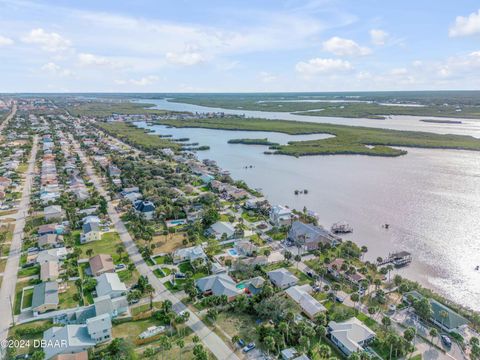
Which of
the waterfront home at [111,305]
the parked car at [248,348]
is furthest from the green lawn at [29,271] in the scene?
the parked car at [248,348]

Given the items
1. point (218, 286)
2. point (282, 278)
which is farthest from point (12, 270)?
point (282, 278)

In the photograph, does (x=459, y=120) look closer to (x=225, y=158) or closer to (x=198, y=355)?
(x=225, y=158)

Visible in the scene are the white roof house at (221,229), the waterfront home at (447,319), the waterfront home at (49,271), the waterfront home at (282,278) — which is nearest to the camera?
the waterfront home at (447,319)

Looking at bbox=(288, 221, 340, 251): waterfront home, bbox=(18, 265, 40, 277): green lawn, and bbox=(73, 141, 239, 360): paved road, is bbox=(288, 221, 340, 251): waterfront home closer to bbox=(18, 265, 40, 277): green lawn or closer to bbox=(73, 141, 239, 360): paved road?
bbox=(73, 141, 239, 360): paved road

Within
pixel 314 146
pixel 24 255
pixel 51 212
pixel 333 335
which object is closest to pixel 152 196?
pixel 51 212

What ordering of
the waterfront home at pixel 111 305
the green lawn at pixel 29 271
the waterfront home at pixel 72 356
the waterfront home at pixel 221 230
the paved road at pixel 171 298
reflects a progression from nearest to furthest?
the waterfront home at pixel 72 356 → the paved road at pixel 171 298 → the waterfront home at pixel 111 305 → the green lawn at pixel 29 271 → the waterfront home at pixel 221 230

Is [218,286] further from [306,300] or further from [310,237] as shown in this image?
[310,237]

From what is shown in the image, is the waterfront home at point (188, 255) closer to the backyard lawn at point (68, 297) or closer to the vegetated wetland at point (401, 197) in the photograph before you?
the backyard lawn at point (68, 297)
